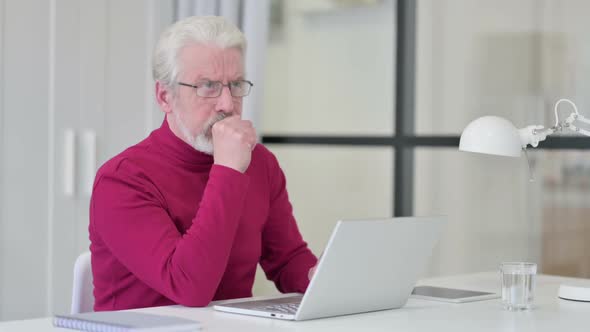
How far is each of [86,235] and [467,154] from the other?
1.38m

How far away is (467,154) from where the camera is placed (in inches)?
133

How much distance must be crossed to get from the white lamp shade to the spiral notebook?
0.65m

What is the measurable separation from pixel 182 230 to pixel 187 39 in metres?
0.41

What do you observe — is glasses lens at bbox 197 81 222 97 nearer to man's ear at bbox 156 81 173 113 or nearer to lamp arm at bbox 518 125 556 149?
man's ear at bbox 156 81 173 113

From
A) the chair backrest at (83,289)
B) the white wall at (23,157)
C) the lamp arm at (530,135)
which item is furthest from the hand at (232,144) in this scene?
the white wall at (23,157)

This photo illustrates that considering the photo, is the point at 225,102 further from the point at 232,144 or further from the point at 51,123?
the point at 51,123

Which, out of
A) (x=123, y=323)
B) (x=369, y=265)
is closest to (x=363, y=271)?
(x=369, y=265)

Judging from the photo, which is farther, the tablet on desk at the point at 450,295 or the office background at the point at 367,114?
the office background at the point at 367,114

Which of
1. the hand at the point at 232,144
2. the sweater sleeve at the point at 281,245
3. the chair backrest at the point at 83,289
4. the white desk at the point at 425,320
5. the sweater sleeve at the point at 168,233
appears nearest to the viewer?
the white desk at the point at 425,320

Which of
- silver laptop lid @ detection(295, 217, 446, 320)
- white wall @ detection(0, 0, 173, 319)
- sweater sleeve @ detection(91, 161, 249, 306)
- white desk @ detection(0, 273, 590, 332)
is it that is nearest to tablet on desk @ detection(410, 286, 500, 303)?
white desk @ detection(0, 273, 590, 332)

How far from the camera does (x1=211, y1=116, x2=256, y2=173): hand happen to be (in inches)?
73.4

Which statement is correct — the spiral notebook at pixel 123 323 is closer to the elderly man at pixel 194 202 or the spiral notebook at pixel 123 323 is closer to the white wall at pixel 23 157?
the elderly man at pixel 194 202

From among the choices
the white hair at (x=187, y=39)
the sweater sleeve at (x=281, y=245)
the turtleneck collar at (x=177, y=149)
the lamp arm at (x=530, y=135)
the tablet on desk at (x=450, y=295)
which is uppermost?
the white hair at (x=187, y=39)

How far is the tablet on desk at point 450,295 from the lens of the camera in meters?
1.91
